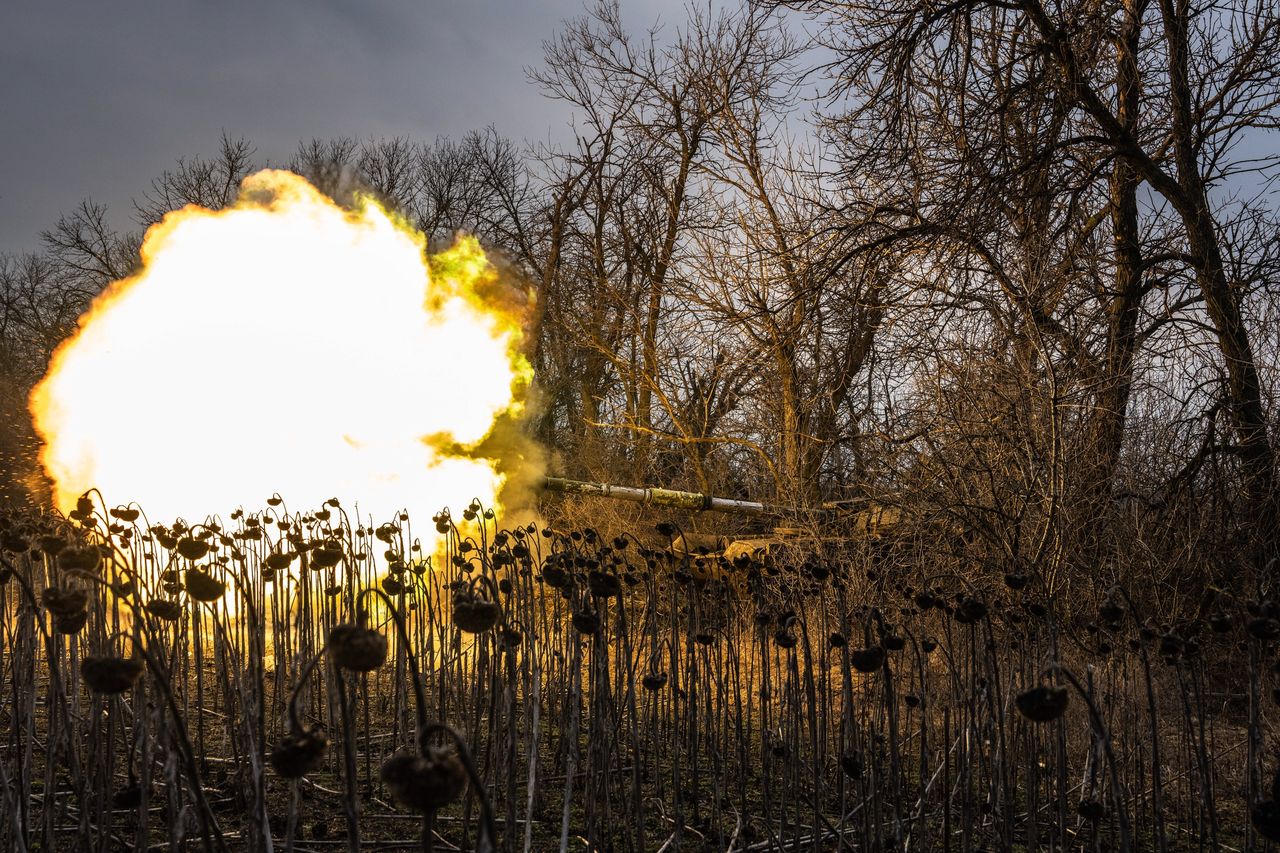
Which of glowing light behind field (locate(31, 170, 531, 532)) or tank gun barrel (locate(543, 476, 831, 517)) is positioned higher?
glowing light behind field (locate(31, 170, 531, 532))

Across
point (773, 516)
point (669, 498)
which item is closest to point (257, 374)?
point (669, 498)

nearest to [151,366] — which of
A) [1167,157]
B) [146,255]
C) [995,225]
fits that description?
[146,255]

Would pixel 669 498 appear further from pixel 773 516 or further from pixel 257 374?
pixel 257 374

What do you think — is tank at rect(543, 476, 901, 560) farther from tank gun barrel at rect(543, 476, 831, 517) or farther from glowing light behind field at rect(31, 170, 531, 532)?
glowing light behind field at rect(31, 170, 531, 532)

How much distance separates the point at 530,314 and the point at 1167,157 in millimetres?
15258

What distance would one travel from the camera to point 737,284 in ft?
45.0

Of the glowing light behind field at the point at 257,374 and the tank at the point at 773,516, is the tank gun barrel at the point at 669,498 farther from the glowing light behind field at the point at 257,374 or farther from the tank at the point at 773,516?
the glowing light behind field at the point at 257,374

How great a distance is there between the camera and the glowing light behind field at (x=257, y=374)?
9609 mm

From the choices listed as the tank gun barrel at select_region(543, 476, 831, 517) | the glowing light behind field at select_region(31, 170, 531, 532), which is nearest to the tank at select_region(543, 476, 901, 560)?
the tank gun barrel at select_region(543, 476, 831, 517)

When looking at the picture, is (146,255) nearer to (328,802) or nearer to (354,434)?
(354,434)

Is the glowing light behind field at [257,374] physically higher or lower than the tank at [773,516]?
higher

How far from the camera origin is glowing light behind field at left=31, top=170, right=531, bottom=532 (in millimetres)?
9609

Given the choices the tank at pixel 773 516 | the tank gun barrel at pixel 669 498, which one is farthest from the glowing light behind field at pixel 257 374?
the tank at pixel 773 516

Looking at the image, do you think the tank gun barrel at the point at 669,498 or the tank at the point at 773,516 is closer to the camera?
the tank at the point at 773,516
